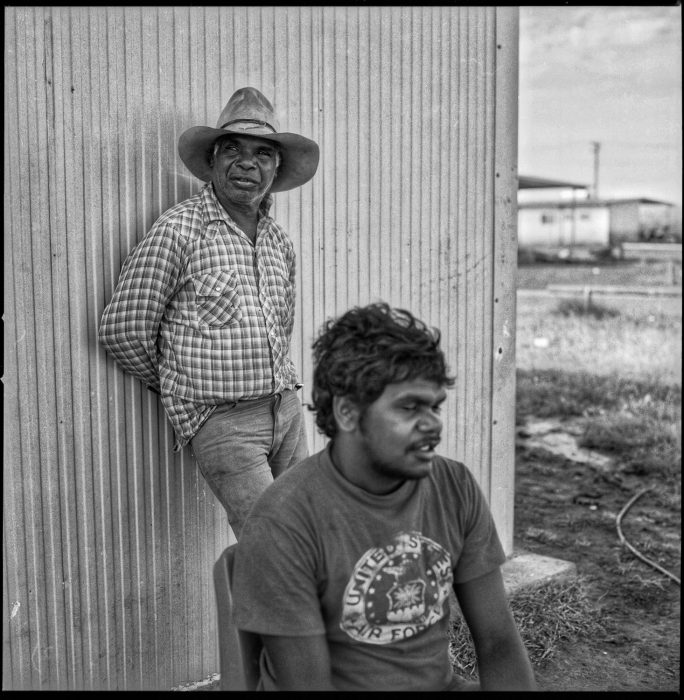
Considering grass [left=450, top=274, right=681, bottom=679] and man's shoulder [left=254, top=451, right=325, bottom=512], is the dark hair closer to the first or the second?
man's shoulder [left=254, top=451, right=325, bottom=512]

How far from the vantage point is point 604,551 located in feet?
20.1

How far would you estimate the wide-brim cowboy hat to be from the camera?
3.38 metres

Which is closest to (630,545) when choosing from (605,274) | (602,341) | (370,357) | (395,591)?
(395,591)

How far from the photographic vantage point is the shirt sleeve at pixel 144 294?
3.28 m

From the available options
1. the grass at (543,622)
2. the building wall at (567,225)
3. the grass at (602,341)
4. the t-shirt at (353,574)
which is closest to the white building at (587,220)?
the building wall at (567,225)

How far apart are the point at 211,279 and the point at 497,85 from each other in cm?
230

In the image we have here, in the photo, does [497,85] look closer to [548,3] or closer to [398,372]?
[548,3]

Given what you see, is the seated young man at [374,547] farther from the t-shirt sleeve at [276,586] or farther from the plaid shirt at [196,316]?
the plaid shirt at [196,316]

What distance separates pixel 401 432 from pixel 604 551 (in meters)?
4.51

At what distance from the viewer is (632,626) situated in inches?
193

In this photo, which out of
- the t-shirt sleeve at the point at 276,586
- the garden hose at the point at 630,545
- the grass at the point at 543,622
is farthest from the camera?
the garden hose at the point at 630,545

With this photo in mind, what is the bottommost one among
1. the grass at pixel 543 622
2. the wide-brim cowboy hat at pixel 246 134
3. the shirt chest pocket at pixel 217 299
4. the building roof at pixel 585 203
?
the grass at pixel 543 622

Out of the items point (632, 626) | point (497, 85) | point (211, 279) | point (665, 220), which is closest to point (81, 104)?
point (211, 279)

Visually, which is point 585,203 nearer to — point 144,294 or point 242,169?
point 242,169
